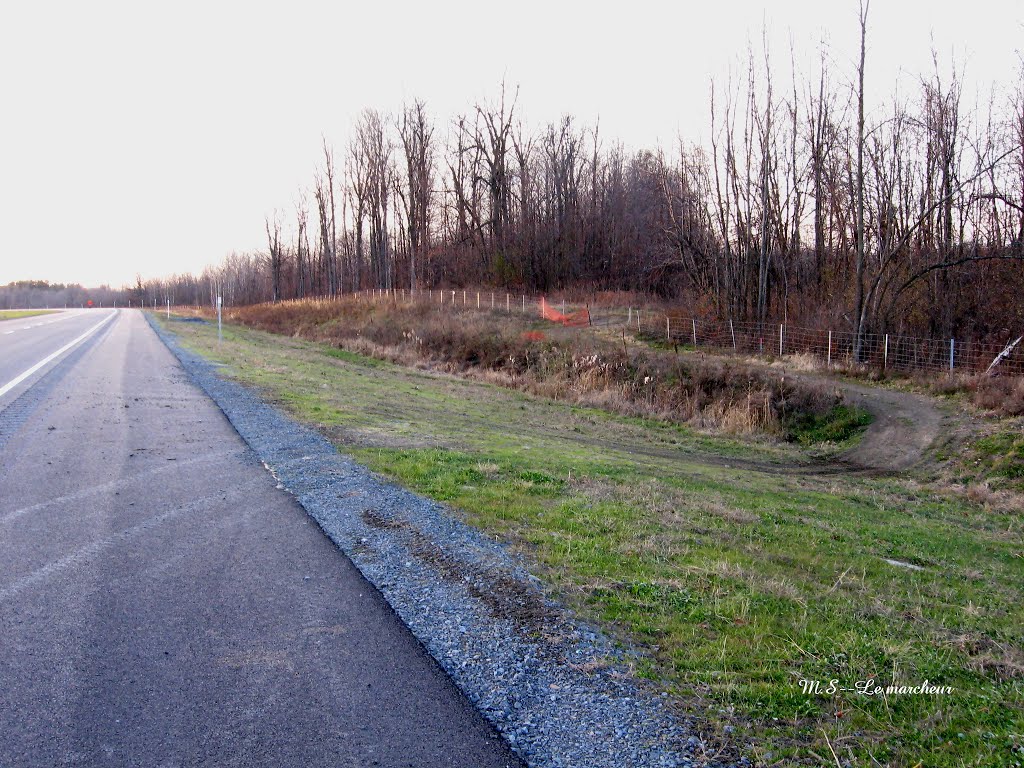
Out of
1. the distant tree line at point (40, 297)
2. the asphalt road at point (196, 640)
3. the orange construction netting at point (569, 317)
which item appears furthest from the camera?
the distant tree line at point (40, 297)

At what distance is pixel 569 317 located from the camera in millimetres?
46906

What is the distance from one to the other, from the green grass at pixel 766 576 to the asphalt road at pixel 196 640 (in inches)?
54.0

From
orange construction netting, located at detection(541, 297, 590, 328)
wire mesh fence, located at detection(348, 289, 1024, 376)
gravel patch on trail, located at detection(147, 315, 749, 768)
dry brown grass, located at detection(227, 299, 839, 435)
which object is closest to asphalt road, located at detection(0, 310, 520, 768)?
gravel patch on trail, located at detection(147, 315, 749, 768)

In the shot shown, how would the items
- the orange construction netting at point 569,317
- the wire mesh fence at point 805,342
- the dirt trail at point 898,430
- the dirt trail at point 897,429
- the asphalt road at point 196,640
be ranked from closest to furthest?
the asphalt road at point 196,640 → the dirt trail at point 898,430 → the dirt trail at point 897,429 → the wire mesh fence at point 805,342 → the orange construction netting at point 569,317

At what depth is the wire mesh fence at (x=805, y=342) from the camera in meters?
25.2

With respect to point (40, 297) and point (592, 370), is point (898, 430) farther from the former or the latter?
point (40, 297)

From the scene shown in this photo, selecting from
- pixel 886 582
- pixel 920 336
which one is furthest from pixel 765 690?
pixel 920 336

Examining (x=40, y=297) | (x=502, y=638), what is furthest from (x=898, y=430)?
(x=40, y=297)

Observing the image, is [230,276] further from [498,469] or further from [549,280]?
[498,469]

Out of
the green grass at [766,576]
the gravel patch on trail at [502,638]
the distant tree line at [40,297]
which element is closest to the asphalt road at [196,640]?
the gravel patch on trail at [502,638]

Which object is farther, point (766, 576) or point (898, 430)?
point (898, 430)

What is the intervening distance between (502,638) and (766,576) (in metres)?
2.58

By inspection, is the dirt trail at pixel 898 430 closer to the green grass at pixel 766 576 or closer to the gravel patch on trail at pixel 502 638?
the green grass at pixel 766 576

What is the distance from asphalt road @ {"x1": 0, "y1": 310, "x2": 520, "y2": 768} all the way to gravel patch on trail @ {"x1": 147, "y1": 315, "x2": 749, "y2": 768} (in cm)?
15
